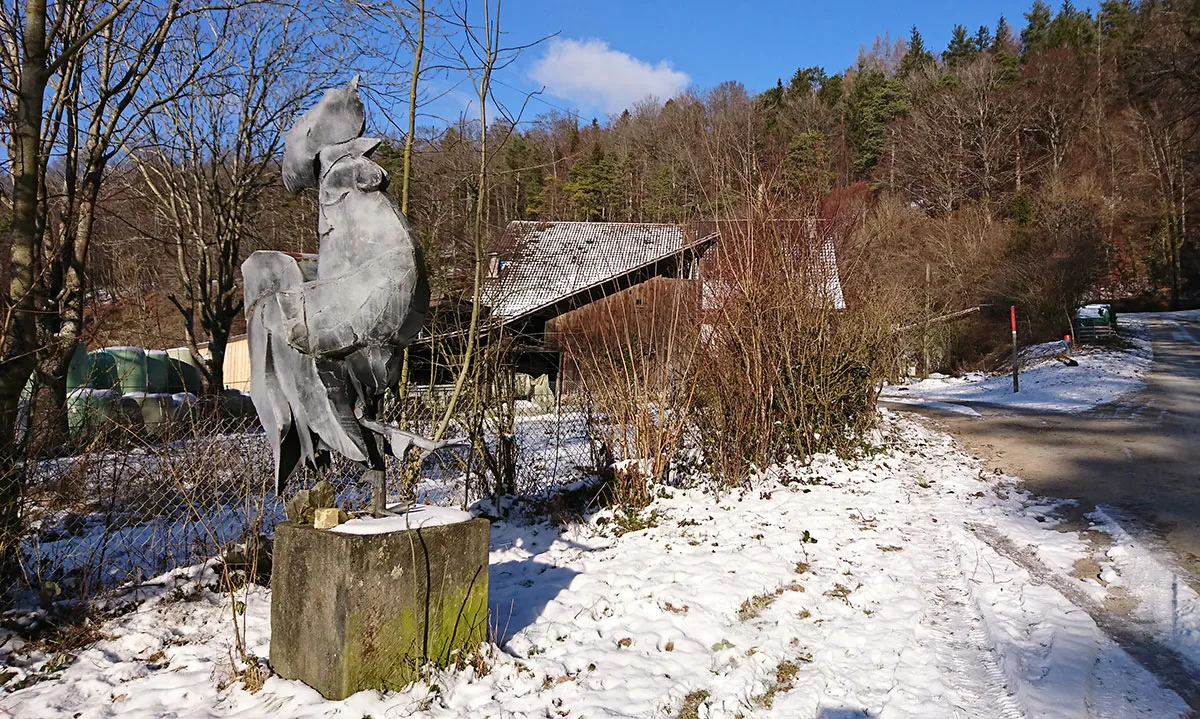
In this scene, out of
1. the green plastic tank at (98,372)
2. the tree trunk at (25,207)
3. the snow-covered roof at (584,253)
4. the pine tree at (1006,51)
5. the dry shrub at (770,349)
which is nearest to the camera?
the tree trunk at (25,207)

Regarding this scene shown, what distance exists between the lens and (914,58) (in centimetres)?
5438

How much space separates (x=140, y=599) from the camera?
4.90 m

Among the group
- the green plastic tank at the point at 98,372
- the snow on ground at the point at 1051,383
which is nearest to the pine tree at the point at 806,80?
the snow on ground at the point at 1051,383

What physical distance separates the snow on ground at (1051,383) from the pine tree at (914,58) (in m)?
33.1

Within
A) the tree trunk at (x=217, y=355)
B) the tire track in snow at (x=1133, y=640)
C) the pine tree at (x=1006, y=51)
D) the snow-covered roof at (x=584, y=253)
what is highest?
the pine tree at (x=1006, y=51)

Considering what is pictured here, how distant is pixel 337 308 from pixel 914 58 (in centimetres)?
6102

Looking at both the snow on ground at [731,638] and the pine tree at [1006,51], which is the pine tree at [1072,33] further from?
the snow on ground at [731,638]

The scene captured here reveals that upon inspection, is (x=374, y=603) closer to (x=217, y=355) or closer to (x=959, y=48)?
(x=217, y=355)

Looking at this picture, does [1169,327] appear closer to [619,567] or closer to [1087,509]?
[1087,509]

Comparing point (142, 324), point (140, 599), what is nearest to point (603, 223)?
point (142, 324)

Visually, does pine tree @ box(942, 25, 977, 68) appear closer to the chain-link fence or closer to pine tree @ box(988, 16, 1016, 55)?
pine tree @ box(988, 16, 1016, 55)

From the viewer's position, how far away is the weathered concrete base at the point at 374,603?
11.0 ft

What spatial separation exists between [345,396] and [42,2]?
4104 millimetres

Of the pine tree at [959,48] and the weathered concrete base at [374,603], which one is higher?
the pine tree at [959,48]
